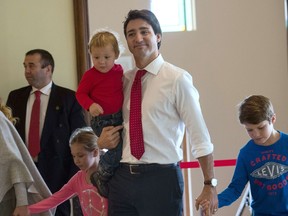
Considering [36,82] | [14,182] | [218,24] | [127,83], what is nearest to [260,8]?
[218,24]

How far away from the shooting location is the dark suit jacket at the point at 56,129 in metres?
3.41

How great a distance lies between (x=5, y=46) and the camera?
3762 mm

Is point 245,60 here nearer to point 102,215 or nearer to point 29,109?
point 29,109

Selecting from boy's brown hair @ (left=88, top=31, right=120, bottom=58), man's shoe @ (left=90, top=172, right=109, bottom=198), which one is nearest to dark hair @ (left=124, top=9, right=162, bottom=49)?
boy's brown hair @ (left=88, top=31, right=120, bottom=58)

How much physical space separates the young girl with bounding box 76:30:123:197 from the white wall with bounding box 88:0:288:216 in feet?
6.59

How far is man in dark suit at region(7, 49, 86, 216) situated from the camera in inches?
134

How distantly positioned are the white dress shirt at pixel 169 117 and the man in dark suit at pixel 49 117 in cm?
135

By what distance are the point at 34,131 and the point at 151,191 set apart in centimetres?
151

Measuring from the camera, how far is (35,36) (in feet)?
12.5

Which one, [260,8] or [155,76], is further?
[260,8]

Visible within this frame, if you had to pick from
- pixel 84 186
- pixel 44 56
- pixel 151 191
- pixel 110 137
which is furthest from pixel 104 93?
pixel 44 56

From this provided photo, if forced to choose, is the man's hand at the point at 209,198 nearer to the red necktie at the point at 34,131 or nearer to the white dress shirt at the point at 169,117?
the white dress shirt at the point at 169,117

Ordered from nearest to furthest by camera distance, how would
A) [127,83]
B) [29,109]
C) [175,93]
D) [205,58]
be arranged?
[175,93], [127,83], [29,109], [205,58]

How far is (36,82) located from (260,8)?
1.99m
